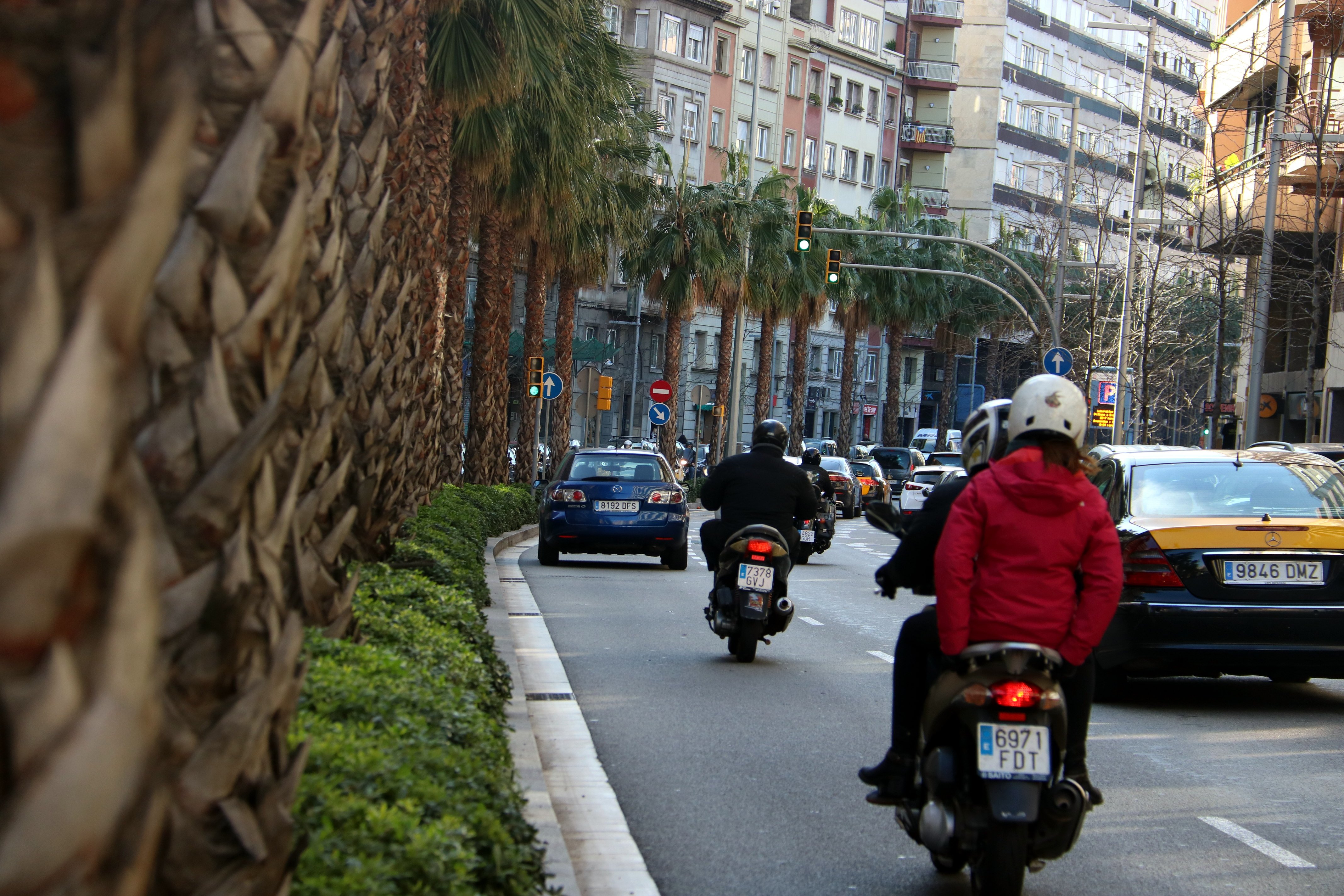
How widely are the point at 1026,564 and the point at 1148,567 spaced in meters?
5.07

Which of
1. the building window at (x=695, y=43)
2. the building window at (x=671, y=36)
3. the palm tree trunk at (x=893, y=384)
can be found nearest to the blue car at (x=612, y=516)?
the palm tree trunk at (x=893, y=384)

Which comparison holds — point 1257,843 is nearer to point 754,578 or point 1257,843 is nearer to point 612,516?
point 754,578

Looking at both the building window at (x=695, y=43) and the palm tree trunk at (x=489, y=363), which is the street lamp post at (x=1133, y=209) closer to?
the palm tree trunk at (x=489, y=363)

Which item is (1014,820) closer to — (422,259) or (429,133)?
(422,259)

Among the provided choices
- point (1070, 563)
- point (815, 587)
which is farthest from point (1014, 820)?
point (815, 587)

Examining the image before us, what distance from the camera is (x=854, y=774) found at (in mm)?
8094

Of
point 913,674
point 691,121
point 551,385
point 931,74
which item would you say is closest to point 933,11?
point 931,74

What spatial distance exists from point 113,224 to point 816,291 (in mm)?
55802

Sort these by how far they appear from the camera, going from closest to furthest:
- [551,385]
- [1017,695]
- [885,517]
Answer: [1017,695] → [885,517] → [551,385]

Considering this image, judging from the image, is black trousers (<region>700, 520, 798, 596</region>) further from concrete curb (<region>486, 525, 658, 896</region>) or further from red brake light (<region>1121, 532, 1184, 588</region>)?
red brake light (<region>1121, 532, 1184, 588</region>)

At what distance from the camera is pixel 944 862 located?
5.90 m

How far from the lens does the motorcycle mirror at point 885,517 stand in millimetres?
6301

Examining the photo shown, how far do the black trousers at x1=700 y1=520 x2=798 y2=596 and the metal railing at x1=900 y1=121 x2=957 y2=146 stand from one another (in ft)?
284

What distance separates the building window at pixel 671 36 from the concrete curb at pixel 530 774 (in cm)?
6385
